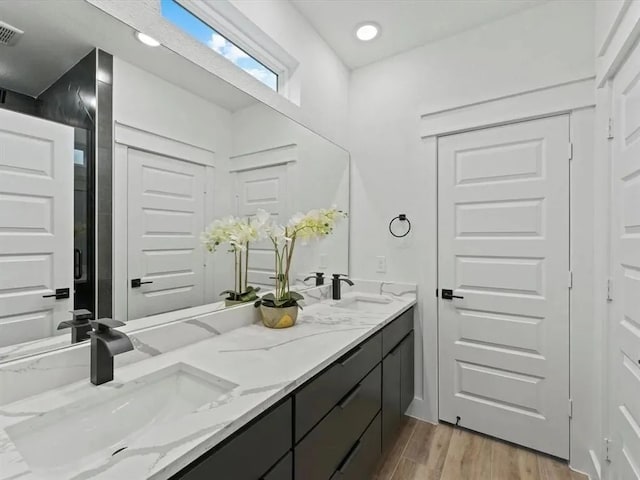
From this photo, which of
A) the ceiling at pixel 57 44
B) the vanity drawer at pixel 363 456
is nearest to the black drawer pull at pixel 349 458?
the vanity drawer at pixel 363 456

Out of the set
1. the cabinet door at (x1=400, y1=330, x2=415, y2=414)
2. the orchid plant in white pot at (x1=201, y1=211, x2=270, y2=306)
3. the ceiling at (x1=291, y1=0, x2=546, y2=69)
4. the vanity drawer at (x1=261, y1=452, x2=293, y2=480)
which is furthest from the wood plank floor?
the ceiling at (x1=291, y1=0, x2=546, y2=69)

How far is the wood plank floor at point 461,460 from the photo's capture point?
1.78m

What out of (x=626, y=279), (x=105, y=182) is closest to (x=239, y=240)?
(x=105, y=182)

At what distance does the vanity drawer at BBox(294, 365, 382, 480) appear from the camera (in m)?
1.07

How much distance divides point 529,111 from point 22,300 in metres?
2.57

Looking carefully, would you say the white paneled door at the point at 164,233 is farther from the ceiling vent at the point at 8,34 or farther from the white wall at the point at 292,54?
the white wall at the point at 292,54

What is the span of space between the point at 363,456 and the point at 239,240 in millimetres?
1176

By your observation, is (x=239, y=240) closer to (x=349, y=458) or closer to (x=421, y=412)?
(x=349, y=458)

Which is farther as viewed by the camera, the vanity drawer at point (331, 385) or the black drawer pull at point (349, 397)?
the black drawer pull at point (349, 397)

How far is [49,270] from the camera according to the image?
979mm

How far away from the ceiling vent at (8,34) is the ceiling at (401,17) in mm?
1542

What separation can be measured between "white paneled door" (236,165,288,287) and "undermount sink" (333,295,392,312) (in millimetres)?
680

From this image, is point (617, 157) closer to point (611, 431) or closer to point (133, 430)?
point (611, 431)

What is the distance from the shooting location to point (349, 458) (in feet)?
4.49
